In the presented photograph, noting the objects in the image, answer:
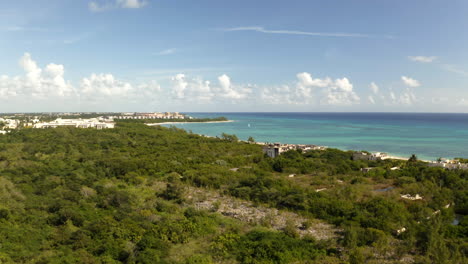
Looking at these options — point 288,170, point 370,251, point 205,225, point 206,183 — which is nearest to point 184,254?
point 205,225

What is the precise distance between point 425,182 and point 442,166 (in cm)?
931

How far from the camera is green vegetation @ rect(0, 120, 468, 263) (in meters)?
14.3

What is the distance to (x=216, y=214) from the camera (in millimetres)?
19969

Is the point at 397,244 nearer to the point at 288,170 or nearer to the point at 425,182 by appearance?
the point at 425,182

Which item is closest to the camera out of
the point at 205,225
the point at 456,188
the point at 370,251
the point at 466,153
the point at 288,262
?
the point at 288,262

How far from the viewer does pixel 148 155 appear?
1617 inches

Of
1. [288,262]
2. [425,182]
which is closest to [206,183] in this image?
[288,262]

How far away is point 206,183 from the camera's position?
1107 inches

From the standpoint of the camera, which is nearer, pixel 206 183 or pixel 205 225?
pixel 205 225

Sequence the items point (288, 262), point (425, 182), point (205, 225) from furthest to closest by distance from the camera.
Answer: point (425, 182) → point (205, 225) → point (288, 262)

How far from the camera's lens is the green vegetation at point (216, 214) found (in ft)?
46.9

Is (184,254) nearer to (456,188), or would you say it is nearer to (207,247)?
(207,247)

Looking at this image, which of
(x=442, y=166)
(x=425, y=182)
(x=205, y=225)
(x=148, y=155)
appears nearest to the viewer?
(x=205, y=225)

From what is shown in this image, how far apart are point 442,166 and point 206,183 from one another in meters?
26.5
